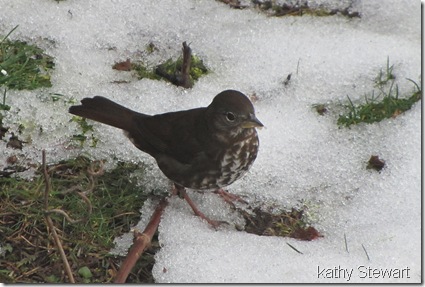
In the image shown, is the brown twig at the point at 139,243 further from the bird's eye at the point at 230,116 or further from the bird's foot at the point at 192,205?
the bird's eye at the point at 230,116

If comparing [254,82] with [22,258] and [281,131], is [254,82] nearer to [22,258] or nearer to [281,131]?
[281,131]

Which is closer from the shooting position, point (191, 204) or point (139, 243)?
point (139, 243)

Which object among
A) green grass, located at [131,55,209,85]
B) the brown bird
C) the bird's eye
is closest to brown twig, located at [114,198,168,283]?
the brown bird

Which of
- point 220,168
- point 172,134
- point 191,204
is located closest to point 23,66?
point 172,134

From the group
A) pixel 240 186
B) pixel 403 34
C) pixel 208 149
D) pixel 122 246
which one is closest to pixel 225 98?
pixel 208 149

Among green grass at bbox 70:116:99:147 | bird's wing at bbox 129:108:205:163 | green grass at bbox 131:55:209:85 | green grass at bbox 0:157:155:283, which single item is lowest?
green grass at bbox 0:157:155:283

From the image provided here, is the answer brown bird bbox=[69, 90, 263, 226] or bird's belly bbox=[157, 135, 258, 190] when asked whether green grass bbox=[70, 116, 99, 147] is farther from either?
bird's belly bbox=[157, 135, 258, 190]

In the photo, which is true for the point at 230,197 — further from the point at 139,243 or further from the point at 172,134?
the point at 139,243
